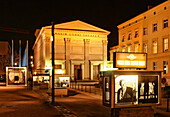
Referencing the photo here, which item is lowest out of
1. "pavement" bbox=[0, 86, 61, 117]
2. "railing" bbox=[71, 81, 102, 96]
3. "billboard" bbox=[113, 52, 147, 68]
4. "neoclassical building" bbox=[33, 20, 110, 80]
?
"railing" bbox=[71, 81, 102, 96]

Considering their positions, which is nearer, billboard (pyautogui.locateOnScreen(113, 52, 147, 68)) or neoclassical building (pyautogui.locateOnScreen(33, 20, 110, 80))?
billboard (pyautogui.locateOnScreen(113, 52, 147, 68))

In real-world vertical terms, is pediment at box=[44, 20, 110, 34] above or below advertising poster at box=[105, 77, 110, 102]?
above

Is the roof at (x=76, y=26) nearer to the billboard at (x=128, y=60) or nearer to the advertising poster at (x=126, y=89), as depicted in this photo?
the billboard at (x=128, y=60)

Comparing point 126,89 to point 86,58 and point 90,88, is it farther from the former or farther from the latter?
point 86,58

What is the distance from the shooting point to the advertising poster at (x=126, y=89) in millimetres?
10375

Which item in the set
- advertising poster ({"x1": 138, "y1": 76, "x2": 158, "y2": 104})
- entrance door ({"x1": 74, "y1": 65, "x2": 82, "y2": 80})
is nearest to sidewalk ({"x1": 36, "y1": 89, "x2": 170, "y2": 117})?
advertising poster ({"x1": 138, "y1": 76, "x2": 158, "y2": 104})

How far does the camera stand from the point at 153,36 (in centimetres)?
3772

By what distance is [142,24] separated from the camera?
40.9m

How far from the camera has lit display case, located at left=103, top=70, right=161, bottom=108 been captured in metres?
10.2

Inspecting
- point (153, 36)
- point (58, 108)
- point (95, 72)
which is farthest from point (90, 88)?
point (95, 72)

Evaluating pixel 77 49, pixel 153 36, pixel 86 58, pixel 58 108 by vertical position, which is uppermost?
pixel 153 36

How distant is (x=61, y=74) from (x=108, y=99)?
996 inches

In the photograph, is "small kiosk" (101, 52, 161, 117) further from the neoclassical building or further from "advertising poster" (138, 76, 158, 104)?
the neoclassical building

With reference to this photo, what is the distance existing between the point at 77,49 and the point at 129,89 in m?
49.0
